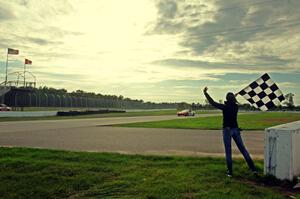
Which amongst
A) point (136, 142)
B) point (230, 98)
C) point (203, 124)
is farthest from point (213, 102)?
point (203, 124)

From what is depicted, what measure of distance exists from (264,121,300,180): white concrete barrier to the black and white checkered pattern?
0.73 meters

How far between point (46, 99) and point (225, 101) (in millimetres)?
40372

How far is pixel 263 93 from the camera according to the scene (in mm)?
6617

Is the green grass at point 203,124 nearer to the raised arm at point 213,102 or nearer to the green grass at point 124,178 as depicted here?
the green grass at point 124,178

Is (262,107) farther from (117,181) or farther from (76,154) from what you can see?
(76,154)

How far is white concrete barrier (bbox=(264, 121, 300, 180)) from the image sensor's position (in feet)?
19.2

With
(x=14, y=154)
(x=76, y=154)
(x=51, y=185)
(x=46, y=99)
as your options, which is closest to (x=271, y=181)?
(x=51, y=185)

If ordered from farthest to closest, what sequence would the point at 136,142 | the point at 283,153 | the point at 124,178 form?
1. the point at 136,142
2. the point at 124,178
3. the point at 283,153

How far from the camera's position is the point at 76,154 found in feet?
29.6

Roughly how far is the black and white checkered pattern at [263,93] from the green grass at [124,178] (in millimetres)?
1590

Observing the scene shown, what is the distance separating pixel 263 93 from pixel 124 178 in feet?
11.6

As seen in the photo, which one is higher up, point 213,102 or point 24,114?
point 213,102

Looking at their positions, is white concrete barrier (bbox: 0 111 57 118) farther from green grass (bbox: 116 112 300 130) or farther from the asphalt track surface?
the asphalt track surface

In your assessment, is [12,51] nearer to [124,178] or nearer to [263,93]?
[124,178]
